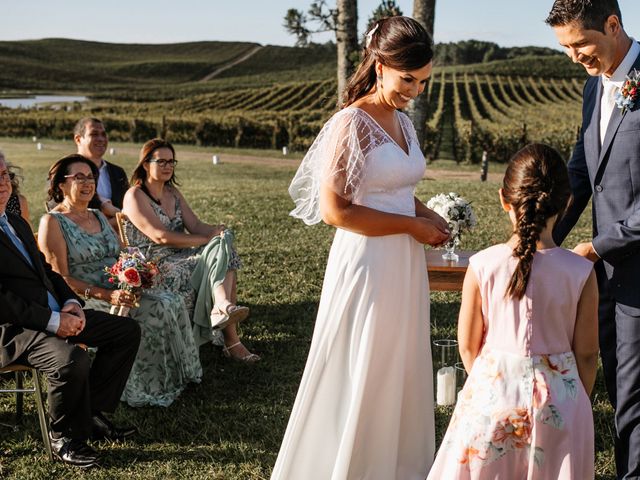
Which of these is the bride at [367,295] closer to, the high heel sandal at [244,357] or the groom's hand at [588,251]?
the groom's hand at [588,251]

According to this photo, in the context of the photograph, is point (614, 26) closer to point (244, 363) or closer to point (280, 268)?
point (244, 363)

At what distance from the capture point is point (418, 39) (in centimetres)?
335

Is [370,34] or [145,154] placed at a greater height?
[370,34]

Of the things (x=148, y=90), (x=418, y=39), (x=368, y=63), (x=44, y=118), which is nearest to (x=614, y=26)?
(x=418, y=39)

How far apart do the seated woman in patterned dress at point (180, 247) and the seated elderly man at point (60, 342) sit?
52.8 inches

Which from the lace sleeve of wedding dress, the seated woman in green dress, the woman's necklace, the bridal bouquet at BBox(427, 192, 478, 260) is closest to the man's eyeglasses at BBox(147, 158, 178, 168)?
the seated woman in green dress

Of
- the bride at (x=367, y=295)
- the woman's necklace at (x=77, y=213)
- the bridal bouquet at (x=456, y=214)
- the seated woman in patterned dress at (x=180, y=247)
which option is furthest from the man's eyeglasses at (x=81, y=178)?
the bridal bouquet at (x=456, y=214)

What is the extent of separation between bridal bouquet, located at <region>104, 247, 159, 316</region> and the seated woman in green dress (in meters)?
0.10

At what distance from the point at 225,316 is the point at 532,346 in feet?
11.2

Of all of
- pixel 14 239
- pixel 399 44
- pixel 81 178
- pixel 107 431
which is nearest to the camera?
pixel 399 44

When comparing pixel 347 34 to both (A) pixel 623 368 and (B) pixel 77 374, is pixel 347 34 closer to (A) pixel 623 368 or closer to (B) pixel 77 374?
(B) pixel 77 374

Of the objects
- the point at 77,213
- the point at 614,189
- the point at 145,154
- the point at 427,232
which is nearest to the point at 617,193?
the point at 614,189

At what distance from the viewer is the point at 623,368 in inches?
133

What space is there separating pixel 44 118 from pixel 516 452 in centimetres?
5761
